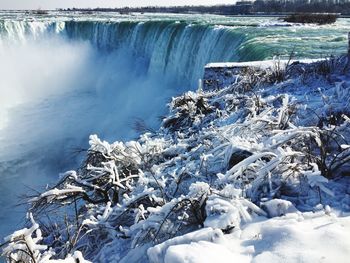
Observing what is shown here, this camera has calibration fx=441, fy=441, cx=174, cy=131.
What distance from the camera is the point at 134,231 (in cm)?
310

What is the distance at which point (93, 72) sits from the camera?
1079 inches

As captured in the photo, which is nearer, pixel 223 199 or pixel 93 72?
pixel 223 199

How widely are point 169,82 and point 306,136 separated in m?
15.2

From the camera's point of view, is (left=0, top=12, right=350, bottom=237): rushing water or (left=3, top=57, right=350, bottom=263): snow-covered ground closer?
(left=3, top=57, right=350, bottom=263): snow-covered ground

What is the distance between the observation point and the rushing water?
13.7 m

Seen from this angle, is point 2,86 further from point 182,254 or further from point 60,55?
point 182,254

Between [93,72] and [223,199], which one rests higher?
[223,199]

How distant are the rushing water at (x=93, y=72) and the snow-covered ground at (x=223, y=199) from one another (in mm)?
A: 3286

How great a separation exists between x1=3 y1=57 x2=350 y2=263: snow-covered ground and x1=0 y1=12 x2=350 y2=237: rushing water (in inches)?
129

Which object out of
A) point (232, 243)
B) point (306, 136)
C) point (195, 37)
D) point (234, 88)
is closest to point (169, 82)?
point (195, 37)

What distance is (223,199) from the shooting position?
2.85 metres

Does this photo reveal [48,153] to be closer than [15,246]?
No

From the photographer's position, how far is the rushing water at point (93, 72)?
1366 centimetres

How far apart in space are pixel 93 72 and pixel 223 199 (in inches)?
1003
